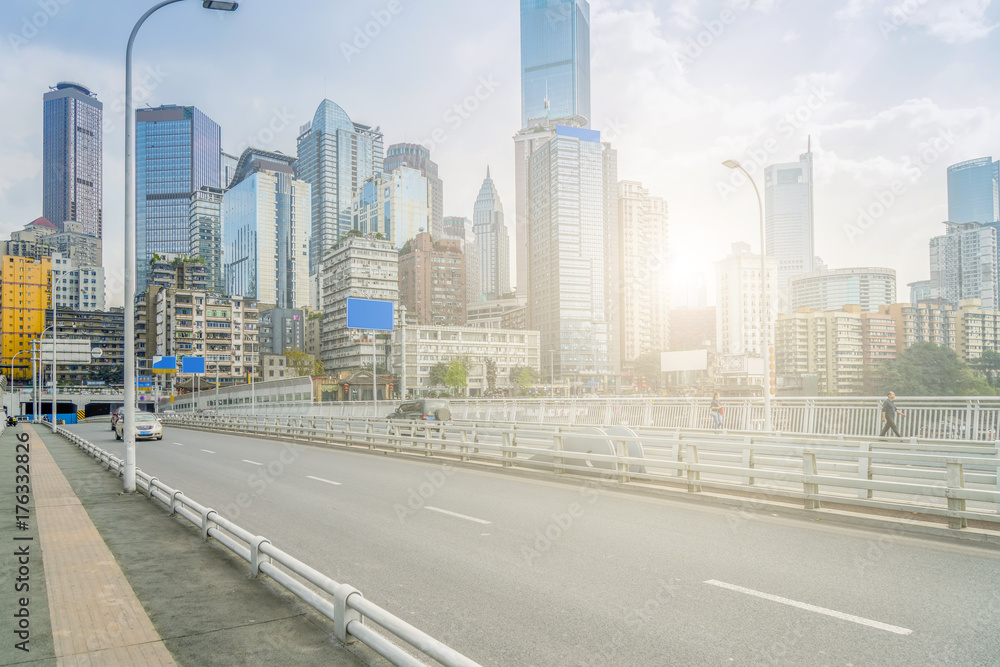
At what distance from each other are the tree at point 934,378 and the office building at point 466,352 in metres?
104

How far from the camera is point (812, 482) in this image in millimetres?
11000

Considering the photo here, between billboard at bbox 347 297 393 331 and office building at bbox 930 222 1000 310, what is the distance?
2346 inches

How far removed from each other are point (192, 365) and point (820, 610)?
7990 cm

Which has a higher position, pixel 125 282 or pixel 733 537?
pixel 125 282

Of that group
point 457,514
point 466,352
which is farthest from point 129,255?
point 466,352

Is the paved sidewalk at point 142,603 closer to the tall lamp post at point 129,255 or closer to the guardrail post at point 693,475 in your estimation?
the tall lamp post at point 129,255

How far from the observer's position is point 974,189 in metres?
146

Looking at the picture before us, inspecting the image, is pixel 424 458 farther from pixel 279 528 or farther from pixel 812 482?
pixel 812 482

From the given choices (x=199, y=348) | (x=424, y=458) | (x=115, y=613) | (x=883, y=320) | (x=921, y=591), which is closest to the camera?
(x=115, y=613)

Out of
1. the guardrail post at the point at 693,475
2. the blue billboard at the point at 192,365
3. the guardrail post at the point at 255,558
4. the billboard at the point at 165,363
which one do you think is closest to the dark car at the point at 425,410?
the guardrail post at the point at 693,475

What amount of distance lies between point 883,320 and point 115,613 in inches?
3197

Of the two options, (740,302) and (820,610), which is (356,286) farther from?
(820,610)

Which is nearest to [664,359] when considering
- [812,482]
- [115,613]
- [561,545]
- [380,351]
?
[812,482]

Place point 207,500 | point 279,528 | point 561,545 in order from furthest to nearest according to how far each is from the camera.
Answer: point 207,500, point 279,528, point 561,545
